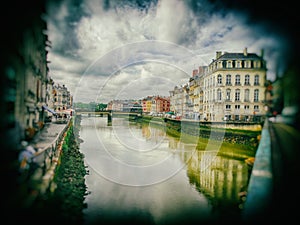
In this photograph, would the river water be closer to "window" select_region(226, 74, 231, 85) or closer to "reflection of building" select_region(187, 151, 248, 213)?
"reflection of building" select_region(187, 151, 248, 213)

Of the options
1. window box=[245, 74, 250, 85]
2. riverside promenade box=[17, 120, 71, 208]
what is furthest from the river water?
window box=[245, 74, 250, 85]

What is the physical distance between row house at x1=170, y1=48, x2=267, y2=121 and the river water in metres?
1.03

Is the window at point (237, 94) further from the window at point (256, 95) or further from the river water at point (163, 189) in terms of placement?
the river water at point (163, 189)

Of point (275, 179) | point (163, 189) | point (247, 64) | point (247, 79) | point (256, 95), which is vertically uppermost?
point (247, 64)

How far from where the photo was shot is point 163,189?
5.28 m

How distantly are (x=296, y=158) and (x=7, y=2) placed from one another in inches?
130

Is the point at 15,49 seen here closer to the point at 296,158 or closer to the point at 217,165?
the point at 296,158

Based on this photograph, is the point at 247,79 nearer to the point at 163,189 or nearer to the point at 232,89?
the point at 232,89

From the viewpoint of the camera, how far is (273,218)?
2572mm

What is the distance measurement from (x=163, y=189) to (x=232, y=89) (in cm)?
288

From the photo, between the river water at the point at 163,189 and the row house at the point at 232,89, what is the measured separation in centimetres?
103

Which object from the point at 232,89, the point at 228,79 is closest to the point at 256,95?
the point at 232,89

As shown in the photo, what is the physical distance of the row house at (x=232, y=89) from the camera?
309 centimetres

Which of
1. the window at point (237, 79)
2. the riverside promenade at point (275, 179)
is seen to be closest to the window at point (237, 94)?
the window at point (237, 79)
